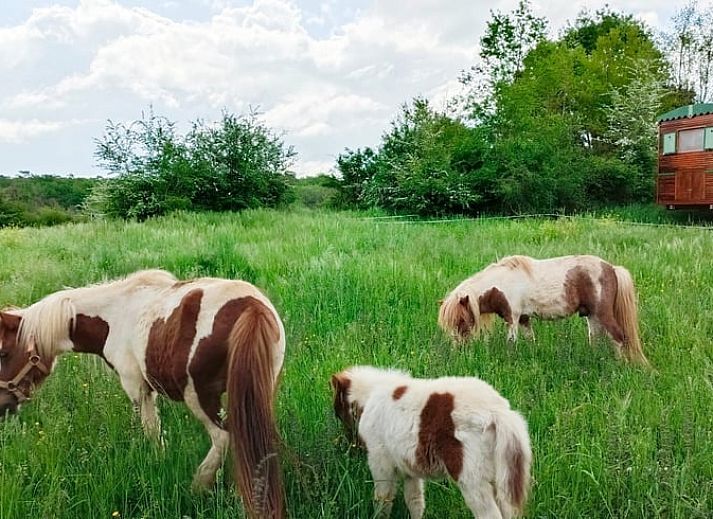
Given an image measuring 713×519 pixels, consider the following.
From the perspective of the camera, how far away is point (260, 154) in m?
18.3

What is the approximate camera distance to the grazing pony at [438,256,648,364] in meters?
5.06

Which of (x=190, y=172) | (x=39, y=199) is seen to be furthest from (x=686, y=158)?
(x=39, y=199)

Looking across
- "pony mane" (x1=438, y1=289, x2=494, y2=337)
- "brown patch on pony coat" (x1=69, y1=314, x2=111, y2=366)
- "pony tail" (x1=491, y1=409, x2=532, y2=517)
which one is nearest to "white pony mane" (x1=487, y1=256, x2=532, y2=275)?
"pony mane" (x1=438, y1=289, x2=494, y2=337)

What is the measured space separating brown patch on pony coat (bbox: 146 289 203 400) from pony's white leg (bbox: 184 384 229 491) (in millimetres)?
97

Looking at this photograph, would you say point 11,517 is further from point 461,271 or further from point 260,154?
point 260,154

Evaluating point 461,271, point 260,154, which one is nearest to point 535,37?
point 260,154

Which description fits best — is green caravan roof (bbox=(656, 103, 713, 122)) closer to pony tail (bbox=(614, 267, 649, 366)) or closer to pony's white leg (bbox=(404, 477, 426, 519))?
pony tail (bbox=(614, 267, 649, 366))

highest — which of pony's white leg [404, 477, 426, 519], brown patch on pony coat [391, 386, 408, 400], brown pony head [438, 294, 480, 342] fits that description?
brown patch on pony coat [391, 386, 408, 400]

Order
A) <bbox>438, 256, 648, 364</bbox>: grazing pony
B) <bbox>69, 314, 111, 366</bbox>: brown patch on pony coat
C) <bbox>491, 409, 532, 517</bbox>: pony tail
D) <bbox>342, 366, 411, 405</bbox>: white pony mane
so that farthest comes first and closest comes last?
<bbox>438, 256, 648, 364</bbox>: grazing pony, <bbox>69, 314, 111, 366</bbox>: brown patch on pony coat, <bbox>342, 366, 411, 405</bbox>: white pony mane, <bbox>491, 409, 532, 517</bbox>: pony tail

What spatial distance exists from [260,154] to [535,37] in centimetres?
1604

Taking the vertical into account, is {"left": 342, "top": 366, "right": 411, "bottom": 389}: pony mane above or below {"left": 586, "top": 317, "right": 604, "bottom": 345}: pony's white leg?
above

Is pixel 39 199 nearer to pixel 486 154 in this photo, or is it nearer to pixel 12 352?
pixel 486 154

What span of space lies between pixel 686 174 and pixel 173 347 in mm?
19690

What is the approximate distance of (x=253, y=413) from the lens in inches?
106
